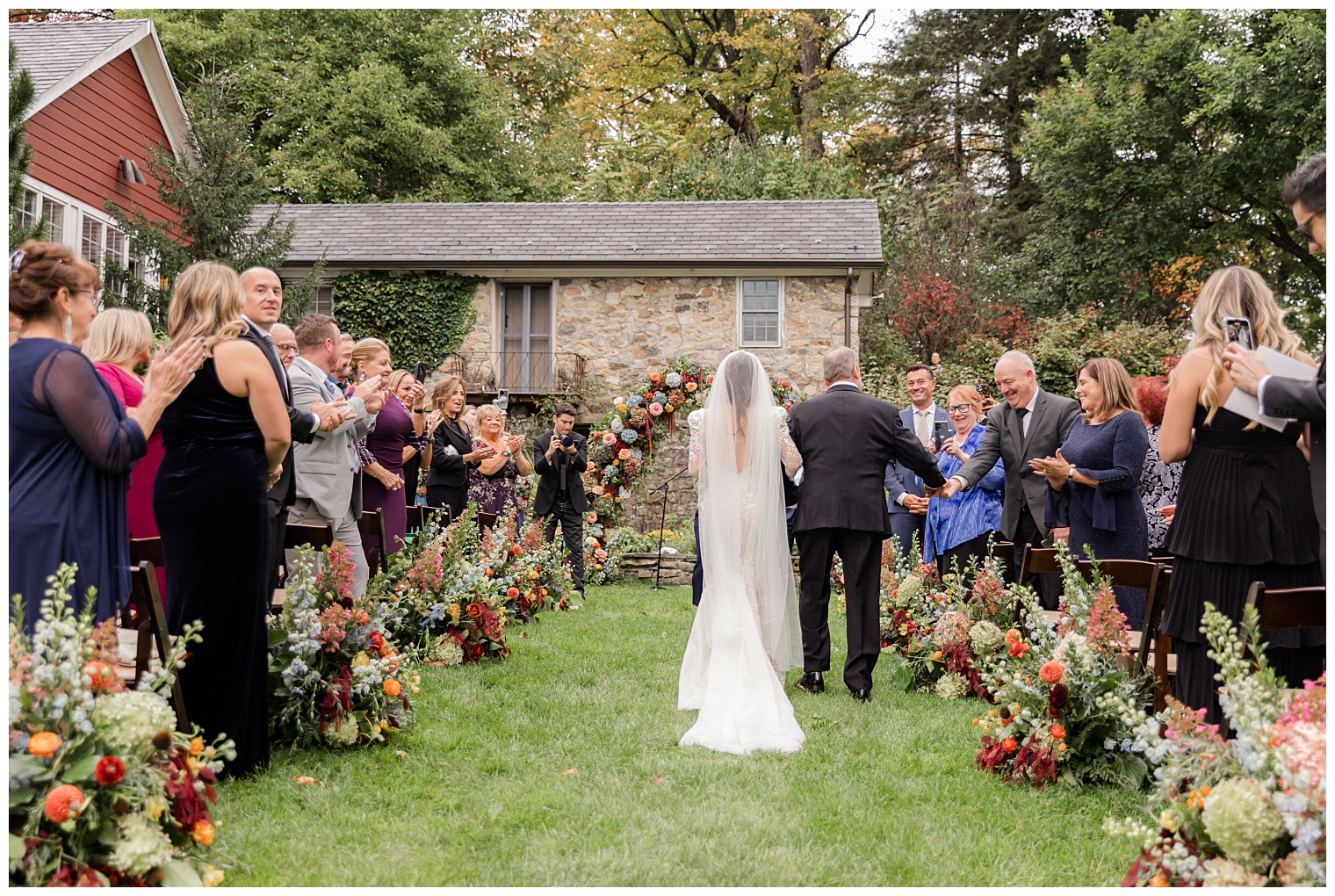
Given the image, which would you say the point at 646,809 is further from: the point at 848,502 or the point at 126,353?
the point at 126,353

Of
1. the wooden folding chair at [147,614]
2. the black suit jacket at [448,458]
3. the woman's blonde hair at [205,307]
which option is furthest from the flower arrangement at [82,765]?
the black suit jacket at [448,458]

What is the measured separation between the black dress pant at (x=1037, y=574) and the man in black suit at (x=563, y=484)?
5.31 metres

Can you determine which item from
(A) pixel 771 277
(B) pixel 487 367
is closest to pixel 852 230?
(A) pixel 771 277

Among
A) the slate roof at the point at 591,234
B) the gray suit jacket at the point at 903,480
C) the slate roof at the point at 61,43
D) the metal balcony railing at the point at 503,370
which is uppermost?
the slate roof at the point at 61,43

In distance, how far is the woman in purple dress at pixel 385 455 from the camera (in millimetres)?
6902

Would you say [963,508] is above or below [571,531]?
above

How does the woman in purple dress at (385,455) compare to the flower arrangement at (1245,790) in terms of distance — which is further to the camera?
the woman in purple dress at (385,455)

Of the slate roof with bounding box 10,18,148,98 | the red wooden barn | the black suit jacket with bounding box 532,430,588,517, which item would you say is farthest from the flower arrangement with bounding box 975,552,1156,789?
the slate roof with bounding box 10,18,148,98

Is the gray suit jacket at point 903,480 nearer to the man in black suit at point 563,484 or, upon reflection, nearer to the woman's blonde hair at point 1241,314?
the man in black suit at point 563,484

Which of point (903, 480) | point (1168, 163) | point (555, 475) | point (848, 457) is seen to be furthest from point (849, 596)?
point (1168, 163)

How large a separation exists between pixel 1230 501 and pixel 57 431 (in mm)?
4155

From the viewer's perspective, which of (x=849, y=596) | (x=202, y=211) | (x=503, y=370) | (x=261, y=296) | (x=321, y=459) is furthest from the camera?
(x=503, y=370)

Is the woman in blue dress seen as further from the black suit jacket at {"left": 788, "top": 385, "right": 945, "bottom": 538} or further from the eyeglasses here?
the eyeglasses

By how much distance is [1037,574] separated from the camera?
6738mm
